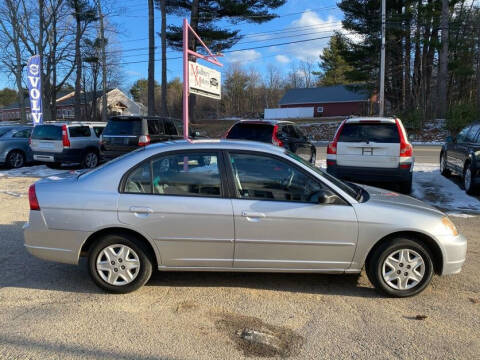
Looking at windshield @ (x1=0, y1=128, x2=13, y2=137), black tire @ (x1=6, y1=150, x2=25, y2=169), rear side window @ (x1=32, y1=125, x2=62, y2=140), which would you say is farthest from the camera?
windshield @ (x1=0, y1=128, x2=13, y2=137)

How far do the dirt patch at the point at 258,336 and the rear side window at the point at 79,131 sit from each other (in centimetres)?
1149

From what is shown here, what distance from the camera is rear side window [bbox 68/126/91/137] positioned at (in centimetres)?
1332

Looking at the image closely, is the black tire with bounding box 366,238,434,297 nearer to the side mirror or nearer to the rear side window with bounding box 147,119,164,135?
the side mirror

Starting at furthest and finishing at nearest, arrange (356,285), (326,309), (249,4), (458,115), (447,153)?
(249,4)
(458,115)
(447,153)
(356,285)
(326,309)

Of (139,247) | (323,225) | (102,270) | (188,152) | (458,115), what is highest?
(458,115)

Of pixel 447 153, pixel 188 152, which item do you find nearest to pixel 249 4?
pixel 447 153

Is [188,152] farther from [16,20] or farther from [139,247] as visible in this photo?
[16,20]

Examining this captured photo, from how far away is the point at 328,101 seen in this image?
58.4m

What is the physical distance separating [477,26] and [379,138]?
32.5 metres

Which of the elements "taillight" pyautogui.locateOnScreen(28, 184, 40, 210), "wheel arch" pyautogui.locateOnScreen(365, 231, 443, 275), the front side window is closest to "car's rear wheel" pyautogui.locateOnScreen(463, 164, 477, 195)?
"wheel arch" pyautogui.locateOnScreen(365, 231, 443, 275)

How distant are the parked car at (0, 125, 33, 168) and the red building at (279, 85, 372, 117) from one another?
47.4 meters

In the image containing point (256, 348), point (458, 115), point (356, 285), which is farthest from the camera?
point (458, 115)

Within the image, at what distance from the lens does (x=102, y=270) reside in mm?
3973

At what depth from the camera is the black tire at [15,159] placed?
13.8 meters
